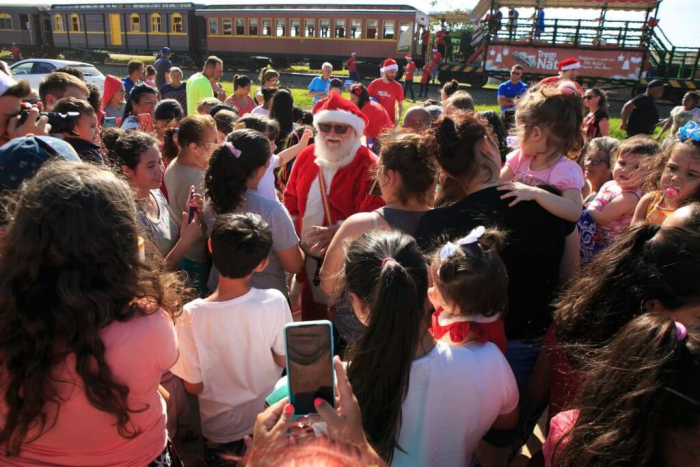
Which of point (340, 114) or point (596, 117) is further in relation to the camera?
point (596, 117)

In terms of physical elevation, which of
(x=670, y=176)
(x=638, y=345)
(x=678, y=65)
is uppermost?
(x=678, y=65)

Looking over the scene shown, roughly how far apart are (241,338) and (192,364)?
0.24 m

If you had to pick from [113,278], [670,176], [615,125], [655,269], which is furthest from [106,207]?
[615,125]

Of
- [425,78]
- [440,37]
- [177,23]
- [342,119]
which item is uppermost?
[177,23]

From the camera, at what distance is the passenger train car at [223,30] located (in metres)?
23.0

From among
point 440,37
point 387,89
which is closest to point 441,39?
point 440,37

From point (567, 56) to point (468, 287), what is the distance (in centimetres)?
2007

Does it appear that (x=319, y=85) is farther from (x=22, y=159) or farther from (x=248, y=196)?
(x=22, y=159)

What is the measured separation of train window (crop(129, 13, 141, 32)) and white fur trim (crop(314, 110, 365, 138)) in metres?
29.9

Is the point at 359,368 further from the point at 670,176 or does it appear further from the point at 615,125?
the point at 615,125

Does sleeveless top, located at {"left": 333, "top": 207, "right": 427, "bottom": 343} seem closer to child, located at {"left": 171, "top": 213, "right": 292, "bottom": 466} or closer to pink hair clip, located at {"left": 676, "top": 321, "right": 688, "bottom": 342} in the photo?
child, located at {"left": 171, "top": 213, "right": 292, "bottom": 466}

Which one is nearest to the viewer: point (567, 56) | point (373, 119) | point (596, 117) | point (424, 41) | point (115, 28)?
point (596, 117)

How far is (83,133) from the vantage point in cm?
313

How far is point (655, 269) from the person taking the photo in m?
1.61
